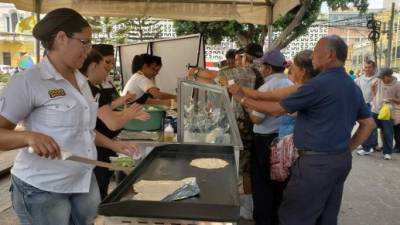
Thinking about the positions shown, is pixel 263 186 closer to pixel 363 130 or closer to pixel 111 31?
pixel 363 130

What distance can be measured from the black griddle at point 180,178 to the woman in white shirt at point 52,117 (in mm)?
263

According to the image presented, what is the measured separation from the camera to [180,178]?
83.3 inches

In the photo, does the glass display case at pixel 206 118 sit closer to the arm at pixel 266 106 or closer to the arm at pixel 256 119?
the arm at pixel 266 106

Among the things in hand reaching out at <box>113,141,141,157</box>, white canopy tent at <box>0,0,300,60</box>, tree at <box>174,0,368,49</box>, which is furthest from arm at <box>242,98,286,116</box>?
tree at <box>174,0,368,49</box>

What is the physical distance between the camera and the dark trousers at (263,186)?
3654 mm

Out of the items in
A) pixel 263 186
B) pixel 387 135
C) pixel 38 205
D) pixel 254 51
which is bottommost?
pixel 387 135

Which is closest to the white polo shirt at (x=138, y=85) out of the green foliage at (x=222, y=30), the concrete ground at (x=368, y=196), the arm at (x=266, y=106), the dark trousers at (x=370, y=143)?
the arm at (x=266, y=106)

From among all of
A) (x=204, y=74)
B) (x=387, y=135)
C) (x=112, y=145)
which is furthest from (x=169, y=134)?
(x=387, y=135)

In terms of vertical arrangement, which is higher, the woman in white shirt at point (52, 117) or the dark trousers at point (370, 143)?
the woman in white shirt at point (52, 117)

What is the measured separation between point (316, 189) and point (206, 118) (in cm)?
112

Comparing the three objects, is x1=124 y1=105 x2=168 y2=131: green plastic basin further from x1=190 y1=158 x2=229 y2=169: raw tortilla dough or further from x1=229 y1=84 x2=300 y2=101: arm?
x1=190 y1=158 x2=229 y2=169: raw tortilla dough

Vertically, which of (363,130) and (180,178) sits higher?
(363,130)

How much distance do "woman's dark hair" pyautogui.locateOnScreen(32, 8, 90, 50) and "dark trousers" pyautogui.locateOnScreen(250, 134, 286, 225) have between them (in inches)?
89.6

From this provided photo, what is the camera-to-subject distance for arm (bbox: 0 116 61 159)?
1.47 meters
